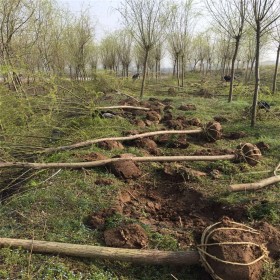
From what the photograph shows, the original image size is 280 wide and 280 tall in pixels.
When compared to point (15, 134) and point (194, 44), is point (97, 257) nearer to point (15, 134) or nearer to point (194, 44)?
point (15, 134)

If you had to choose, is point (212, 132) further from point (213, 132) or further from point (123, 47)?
point (123, 47)

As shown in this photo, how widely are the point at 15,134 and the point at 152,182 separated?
2380 mm

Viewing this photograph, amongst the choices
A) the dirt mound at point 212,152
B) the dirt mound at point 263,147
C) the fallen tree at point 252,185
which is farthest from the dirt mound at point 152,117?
the fallen tree at point 252,185

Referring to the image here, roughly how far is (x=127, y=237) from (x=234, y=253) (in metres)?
1.00

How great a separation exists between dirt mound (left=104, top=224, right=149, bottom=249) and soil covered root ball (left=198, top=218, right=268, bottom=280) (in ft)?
1.96

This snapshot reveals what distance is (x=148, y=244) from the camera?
9.84ft

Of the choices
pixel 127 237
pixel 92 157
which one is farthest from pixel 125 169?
pixel 127 237

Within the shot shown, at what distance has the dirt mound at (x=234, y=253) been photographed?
2.40 meters

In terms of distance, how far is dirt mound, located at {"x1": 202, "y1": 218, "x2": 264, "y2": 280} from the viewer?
2.40 m

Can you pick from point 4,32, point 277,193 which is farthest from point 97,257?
point 4,32

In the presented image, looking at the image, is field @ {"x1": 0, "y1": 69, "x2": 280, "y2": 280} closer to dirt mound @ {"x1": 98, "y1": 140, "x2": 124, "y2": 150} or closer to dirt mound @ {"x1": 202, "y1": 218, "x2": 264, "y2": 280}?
dirt mound @ {"x1": 98, "y1": 140, "x2": 124, "y2": 150}

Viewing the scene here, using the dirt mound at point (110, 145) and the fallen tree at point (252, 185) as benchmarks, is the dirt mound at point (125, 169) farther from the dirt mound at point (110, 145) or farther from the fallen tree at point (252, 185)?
the fallen tree at point (252, 185)

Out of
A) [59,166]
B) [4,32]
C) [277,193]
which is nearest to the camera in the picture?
[277,193]

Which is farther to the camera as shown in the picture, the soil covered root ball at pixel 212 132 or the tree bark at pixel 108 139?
the soil covered root ball at pixel 212 132
